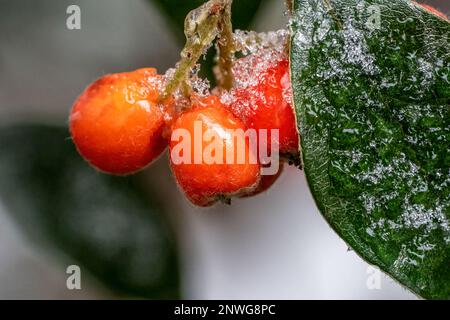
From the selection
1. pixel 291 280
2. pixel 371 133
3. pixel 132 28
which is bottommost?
pixel 291 280

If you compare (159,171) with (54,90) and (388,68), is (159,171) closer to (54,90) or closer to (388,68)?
(54,90)

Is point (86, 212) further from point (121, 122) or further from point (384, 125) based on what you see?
point (384, 125)

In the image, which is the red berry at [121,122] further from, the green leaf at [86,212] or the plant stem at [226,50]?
the green leaf at [86,212]

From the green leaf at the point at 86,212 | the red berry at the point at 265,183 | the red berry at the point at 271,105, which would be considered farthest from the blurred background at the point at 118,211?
the red berry at the point at 271,105

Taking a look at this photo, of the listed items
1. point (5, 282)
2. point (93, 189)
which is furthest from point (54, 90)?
point (5, 282)

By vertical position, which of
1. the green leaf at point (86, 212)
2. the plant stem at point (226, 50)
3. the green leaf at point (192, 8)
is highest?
the green leaf at point (192, 8)

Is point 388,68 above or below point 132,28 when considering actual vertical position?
below

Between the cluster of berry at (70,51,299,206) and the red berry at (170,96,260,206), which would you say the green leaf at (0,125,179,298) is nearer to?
the cluster of berry at (70,51,299,206)
